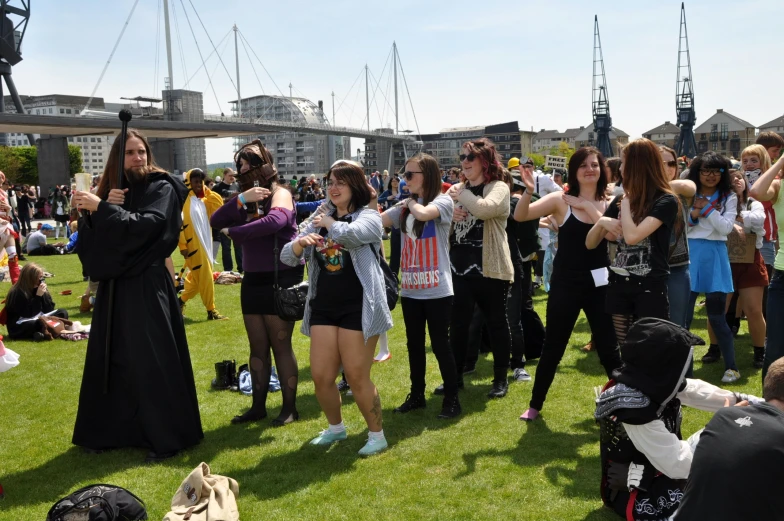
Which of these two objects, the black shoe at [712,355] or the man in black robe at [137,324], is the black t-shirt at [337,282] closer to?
the man in black robe at [137,324]

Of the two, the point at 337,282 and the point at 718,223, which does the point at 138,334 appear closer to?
the point at 337,282

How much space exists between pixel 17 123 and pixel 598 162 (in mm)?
33826

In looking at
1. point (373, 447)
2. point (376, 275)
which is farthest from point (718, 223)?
point (373, 447)

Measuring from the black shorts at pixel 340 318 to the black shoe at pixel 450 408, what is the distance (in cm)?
133

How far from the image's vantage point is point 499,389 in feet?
19.5

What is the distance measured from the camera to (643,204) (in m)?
4.41

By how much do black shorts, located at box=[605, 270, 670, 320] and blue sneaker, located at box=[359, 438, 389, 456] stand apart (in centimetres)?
179

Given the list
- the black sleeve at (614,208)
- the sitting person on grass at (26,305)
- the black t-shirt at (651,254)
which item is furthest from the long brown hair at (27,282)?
the black t-shirt at (651,254)

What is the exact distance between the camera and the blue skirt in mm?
6117

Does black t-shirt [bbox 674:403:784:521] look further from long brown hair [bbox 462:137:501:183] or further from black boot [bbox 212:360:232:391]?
black boot [bbox 212:360:232:391]

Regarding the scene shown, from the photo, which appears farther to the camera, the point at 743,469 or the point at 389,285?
the point at 389,285

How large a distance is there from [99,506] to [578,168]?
3.64 m

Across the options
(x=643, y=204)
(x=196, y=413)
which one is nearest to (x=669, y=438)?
(x=643, y=204)

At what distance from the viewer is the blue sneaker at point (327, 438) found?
4961mm
